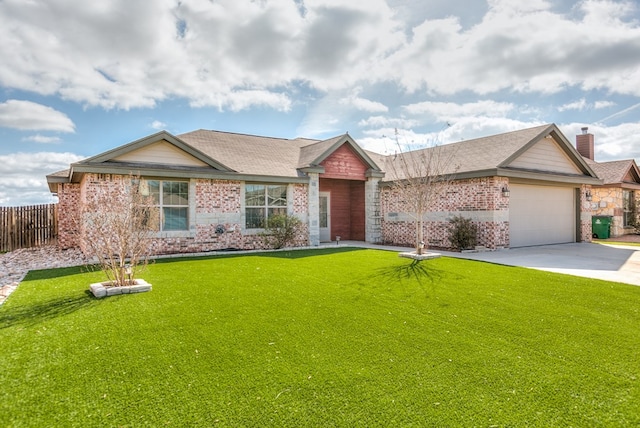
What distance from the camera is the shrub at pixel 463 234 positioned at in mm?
12602

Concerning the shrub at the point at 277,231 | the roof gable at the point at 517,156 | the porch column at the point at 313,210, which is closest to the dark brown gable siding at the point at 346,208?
the roof gable at the point at 517,156

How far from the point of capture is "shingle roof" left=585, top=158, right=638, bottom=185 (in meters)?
20.2

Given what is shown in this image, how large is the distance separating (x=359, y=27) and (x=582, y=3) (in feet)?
20.5

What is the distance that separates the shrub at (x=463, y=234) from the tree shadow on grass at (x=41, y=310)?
11.3 m

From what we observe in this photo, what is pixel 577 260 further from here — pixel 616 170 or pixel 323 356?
pixel 616 170

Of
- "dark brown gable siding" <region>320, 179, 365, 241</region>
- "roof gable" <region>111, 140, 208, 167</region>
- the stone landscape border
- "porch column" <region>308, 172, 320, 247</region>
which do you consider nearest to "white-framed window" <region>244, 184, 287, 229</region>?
"porch column" <region>308, 172, 320, 247</region>

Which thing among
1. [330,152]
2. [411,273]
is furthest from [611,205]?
[411,273]

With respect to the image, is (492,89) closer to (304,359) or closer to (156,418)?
(304,359)

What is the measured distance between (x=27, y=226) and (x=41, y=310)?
1247cm

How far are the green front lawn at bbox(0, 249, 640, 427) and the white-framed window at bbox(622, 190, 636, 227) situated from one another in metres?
18.8

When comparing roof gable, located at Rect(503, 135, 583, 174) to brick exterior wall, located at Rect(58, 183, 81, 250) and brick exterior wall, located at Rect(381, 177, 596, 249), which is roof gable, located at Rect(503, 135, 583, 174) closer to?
brick exterior wall, located at Rect(381, 177, 596, 249)

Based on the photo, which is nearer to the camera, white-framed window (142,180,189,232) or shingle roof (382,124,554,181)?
white-framed window (142,180,189,232)

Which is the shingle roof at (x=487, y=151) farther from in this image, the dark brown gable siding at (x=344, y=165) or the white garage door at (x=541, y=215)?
the dark brown gable siding at (x=344, y=165)

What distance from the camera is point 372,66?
13.1 meters
